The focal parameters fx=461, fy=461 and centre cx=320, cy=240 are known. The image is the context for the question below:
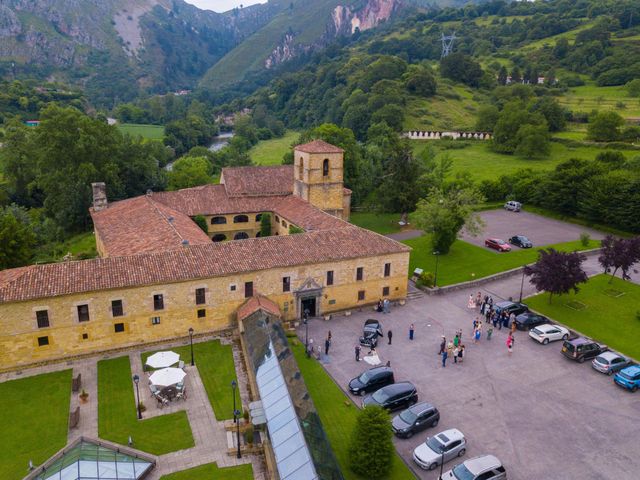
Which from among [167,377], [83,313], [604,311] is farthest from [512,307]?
[83,313]

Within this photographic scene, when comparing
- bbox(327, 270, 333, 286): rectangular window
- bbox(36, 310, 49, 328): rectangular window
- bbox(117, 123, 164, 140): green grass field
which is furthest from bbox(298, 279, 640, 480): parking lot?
bbox(117, 123, 164, 140): green grass field

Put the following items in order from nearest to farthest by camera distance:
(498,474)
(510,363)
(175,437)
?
1. (498,474)
2. (175,437)
3. (510,363)

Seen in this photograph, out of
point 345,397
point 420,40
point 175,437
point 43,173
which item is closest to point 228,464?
point 175,437

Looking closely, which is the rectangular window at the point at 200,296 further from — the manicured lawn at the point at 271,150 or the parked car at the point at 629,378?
the manicured lawn at the point at 271,150

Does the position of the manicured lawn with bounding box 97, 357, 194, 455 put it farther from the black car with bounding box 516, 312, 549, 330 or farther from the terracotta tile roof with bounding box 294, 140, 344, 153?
the terracotta tile roof with bounding box 294, 140, 344, 153

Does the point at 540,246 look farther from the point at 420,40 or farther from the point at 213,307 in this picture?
the point at 420,40

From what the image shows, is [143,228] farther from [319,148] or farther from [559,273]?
[559,273]

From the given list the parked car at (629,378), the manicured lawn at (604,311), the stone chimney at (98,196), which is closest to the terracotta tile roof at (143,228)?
the stone chimney at (98,196)
